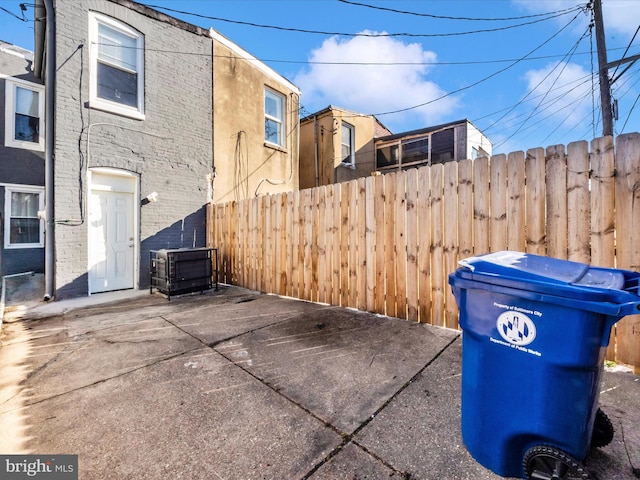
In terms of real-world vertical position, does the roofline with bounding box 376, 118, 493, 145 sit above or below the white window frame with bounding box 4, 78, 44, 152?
above

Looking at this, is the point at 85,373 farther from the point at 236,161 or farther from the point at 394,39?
the point at 394,39

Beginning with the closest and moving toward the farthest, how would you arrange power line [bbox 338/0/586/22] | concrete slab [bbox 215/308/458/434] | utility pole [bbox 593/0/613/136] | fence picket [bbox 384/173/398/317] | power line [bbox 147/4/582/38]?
1. concrete slab [bbox 215/308/458/434]
2. fence picket [bbox 384/173/398/317]
3. power line [bbox 338/0/586/22]
4. power line [bbox 147/4/582/38]
5. utility pole [bbox 593/0/613/136]

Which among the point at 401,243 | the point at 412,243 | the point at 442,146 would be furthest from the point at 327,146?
the point at 412,243

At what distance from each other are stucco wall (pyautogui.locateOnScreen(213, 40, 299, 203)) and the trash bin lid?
7.36m

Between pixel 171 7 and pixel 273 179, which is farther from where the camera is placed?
pixel 273 179

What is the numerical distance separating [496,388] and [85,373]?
10.6 ft

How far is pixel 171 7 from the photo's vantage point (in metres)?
6.15

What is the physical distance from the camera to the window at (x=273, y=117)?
931cm

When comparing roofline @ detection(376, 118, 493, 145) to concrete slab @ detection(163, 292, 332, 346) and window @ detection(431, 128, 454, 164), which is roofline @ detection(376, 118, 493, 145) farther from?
concrete slab @ detection(163, 292, 332, 346)

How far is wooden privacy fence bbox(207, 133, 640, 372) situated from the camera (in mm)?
2562

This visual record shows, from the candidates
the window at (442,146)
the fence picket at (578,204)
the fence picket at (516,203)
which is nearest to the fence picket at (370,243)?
the fence picket at (516,203)

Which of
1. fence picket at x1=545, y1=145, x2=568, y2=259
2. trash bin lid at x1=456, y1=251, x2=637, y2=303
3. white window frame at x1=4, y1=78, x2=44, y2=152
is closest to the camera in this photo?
trash bin lid at x1=456, y1=251, x2=637, y2=303

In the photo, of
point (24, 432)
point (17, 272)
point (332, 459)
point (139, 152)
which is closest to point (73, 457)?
point (24, 432)

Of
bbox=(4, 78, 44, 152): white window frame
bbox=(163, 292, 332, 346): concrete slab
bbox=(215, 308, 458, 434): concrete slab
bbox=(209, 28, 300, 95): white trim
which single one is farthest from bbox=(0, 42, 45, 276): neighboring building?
bbox=(215, 308, 458, 434): concrete slab
